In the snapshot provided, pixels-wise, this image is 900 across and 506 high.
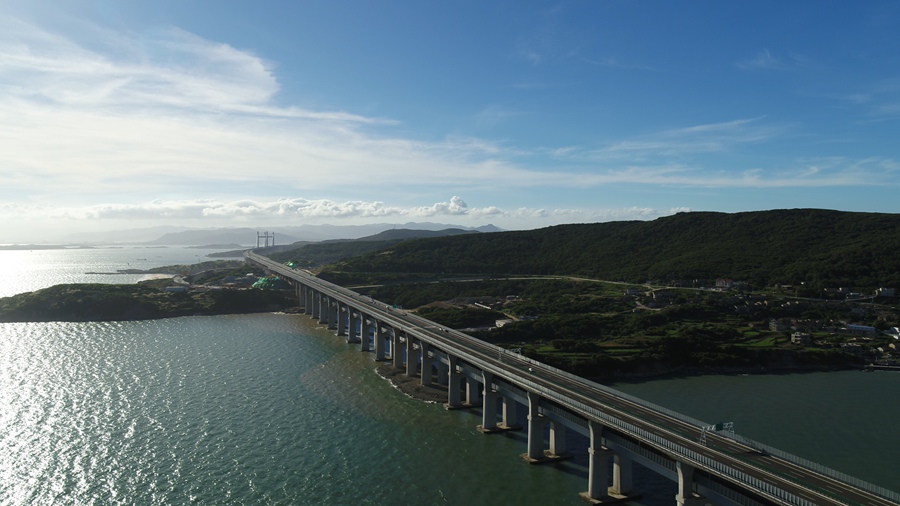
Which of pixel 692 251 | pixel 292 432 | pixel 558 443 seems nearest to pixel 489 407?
pixel 558 443

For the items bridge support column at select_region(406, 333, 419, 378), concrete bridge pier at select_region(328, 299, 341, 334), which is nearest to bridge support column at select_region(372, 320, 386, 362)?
bridge support column at select_region(406, 333, 419, 378)

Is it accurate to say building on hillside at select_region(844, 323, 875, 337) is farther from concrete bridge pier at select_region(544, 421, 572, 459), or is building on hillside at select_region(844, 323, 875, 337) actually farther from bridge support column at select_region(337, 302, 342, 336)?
bridge support column at select_region(337, 302, 342, 336)

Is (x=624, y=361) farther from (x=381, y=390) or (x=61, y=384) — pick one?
(x=61, y=384)

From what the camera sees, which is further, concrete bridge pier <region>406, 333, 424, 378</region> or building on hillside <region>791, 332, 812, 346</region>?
building on hillside <region>791, 332, 812, 346</region>

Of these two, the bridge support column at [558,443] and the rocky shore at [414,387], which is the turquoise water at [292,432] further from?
the rocky shore at [414,387]

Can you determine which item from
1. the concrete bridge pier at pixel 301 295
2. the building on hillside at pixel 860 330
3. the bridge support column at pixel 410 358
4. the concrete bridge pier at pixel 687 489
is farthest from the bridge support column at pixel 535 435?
the concrete bridge pier at pixel 301 295

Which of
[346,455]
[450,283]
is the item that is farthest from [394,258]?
[346,455]
